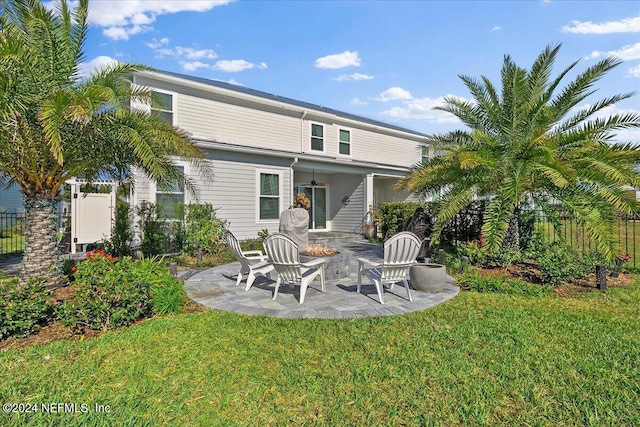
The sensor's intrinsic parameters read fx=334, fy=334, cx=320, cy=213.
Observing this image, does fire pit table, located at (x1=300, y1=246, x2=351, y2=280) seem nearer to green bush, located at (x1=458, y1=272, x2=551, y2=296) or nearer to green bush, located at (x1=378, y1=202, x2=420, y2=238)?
green bush, located at (x1=458, y1=272, x2=551, y2=296)

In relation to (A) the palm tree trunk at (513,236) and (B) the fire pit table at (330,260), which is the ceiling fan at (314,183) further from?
(A) the palm tree trunk at (513,236)

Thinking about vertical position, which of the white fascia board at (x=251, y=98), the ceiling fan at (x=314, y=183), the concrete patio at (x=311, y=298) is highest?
the white fascia board at (x=251, y=98)

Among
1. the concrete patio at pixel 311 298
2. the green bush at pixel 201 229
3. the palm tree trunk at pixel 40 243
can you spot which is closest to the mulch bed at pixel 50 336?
the concrete patio at pixel 311 298

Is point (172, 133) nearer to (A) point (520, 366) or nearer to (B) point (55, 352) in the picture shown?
(B) point (55, 352)

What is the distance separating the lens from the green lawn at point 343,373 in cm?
271

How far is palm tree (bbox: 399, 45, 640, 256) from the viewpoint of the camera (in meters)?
6.79

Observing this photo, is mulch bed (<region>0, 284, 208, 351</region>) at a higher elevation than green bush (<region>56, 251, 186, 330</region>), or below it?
below

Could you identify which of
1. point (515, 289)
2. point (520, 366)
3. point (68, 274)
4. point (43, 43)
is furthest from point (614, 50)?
point (68, 274)

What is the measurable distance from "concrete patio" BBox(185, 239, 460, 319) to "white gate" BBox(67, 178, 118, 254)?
4.82 m

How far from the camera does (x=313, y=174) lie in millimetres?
16703

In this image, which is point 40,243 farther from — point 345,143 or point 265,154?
point 345,143

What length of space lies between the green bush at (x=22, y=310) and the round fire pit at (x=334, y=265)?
166 inches

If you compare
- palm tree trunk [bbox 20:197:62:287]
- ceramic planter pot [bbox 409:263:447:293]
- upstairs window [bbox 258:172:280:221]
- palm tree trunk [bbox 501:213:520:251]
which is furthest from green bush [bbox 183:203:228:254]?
palm tree trunk [bbox 501:213:520:251]

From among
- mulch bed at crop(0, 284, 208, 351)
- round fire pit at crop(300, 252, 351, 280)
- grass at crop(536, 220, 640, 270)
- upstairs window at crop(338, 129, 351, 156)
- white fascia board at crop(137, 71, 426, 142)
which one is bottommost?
mulch bed at crop(0, 284, 208, 351)
